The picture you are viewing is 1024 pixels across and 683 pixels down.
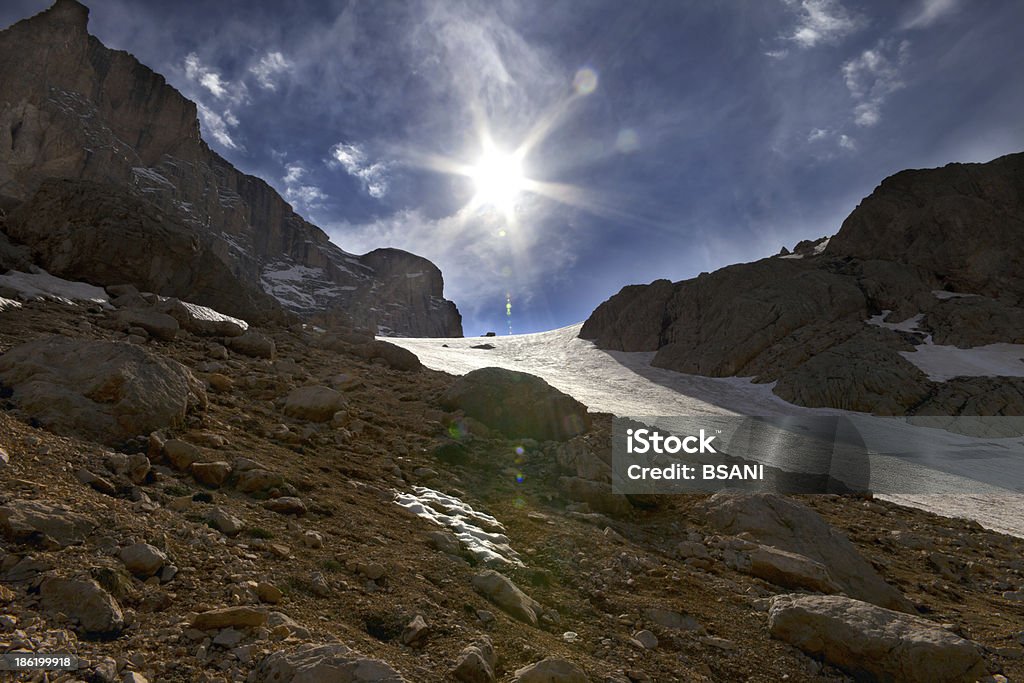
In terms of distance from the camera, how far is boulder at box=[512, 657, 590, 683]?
3641mm

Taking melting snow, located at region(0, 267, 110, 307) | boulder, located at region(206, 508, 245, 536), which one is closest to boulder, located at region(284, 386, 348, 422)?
boulder, located at region(206, 508, 245, 536)

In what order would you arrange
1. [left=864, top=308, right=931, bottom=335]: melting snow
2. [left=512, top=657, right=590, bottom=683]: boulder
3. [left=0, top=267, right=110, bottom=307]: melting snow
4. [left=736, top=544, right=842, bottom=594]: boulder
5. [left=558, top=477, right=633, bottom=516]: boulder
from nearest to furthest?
[left=512, top=657, right=590, bottom=683]: boulder, [left=736, top=544, right=842, bottom=594]: boulder, [left=558, top=477, right=633, bottom=516]: boulder, [left=0, top=267, right=110, bottom=307]: melting snow, [left=864, top=308, right=931, bottom=335]: melting snow

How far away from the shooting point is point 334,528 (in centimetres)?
524

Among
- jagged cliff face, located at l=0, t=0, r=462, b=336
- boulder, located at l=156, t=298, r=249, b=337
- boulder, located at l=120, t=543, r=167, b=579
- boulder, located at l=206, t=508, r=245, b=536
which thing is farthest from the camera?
jagged cliff face, located at l=0, t=0, r=462, b=336

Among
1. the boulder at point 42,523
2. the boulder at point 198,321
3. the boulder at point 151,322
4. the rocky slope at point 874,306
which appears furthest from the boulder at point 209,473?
the rocky slope at point 874,306

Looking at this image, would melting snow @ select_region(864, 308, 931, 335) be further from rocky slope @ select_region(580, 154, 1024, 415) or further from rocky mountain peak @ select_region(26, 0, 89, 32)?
rocky mountain peak @ select_region(26, 0, 89, 32)

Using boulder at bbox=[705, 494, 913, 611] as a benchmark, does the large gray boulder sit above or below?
above

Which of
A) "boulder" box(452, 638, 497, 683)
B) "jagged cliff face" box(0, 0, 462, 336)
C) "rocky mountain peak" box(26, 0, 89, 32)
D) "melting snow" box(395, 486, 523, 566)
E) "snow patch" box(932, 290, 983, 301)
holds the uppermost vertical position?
"rocky mountain peak" box(26, 0, 89, 32)

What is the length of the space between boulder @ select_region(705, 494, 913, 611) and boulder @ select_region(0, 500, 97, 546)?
847 centimetres

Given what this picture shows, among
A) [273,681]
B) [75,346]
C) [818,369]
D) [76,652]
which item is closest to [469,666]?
[273,681]

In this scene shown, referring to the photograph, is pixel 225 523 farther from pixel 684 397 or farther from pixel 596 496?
pixel 684 397

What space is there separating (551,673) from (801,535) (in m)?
7.17

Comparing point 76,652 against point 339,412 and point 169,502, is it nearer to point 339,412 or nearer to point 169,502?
point 169,502

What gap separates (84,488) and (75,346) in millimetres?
3230
